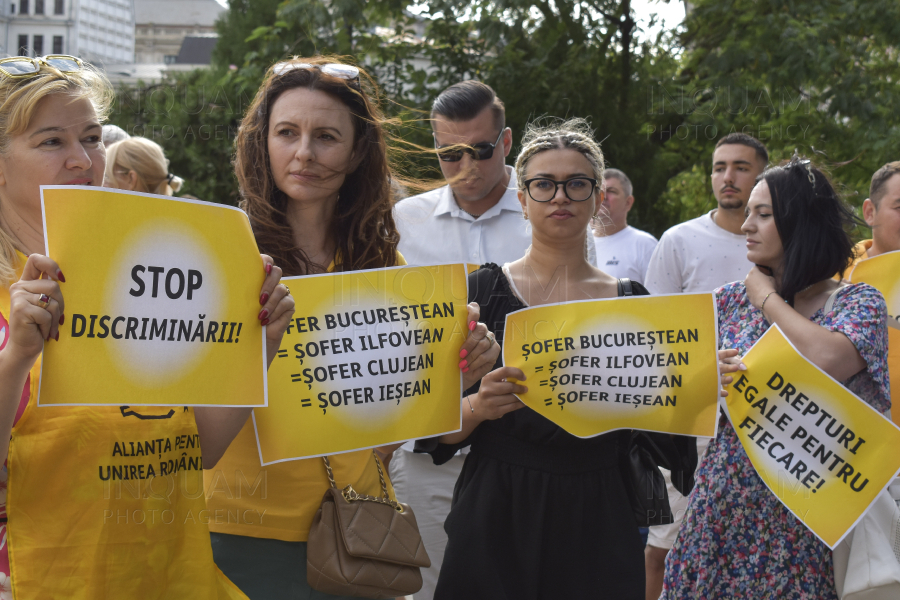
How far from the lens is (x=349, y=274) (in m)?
2.11

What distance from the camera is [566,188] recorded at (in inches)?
102

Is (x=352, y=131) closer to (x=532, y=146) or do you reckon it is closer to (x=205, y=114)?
(x=532, y=146)

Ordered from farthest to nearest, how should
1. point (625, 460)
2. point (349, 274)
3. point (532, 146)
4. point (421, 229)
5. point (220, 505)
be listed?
point (421, 229)
point (532, 146)
point (625, 460)
point (349, 274)
point (220, 505)

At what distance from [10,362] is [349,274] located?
849 millimetres

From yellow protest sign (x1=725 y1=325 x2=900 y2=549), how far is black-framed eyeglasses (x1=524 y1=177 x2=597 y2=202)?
2.30 feet

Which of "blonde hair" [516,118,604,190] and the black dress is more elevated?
"blonde hair" [516,118,604,190]

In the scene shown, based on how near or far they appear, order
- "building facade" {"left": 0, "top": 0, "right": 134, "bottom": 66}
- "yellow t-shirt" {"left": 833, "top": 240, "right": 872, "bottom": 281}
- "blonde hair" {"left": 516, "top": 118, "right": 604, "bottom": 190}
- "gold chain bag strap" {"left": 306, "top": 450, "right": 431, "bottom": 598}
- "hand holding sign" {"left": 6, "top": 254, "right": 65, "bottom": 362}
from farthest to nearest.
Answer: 1. "building facade" {"left": 0, "top": 0, "right": 134, "bottom": 66}
2. "yellow t-shirt" {"left": 833, "top": 240, "right": 872, "bottom": 281}
3. "blonde hair" {"left": 516, "top": 118, "right": 604, "bottom": 190}
4. "gold chain bag strap" {"left": 306, "top": 450, "right": 431, "bottom": 598}
5. "hand holding sign" {"left": 6, "top": 254, "right": 65, "bottom": 362}

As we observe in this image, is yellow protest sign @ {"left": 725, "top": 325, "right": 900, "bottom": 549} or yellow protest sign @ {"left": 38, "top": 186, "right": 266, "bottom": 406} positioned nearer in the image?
yellow protest sign @ {"left": 38, "top": 186, "right": 266, "bottom": 406}

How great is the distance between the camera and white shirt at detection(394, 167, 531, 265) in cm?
377

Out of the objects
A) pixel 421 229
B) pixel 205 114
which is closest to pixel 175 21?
pixel 205 114

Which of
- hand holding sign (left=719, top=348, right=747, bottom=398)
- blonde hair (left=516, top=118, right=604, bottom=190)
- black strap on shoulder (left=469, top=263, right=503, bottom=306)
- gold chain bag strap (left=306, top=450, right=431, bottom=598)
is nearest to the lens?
gold chain bag strap (left=306, top=450, right=431, bottom=598)

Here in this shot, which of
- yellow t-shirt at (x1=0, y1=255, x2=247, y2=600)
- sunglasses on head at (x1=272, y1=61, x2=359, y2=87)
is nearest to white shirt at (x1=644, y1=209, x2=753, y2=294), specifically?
sunglasses on head at (x1=272, y1=61, x2=359, y2=87)

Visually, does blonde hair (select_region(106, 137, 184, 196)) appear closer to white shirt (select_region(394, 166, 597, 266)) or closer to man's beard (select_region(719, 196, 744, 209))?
white shirt (select_region(394, 166, 597, 266))

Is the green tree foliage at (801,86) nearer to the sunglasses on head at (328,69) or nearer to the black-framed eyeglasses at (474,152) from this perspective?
the black-framed eyeglasses at (474,152)
